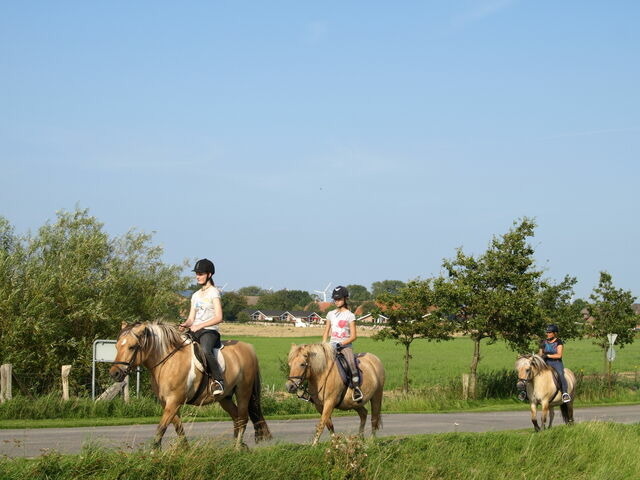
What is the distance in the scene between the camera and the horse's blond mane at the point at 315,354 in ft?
46.3

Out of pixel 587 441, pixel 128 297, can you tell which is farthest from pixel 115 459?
pixel 128 297

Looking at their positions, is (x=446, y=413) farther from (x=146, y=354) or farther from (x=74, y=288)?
(x=146, y=354)

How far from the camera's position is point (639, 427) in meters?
18.5

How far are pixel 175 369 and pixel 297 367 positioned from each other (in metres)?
2.11

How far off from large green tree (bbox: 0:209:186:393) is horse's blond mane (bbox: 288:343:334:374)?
10.0 metres

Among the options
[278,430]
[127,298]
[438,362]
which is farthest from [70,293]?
[438,362]

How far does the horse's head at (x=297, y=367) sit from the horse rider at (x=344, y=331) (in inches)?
25.0

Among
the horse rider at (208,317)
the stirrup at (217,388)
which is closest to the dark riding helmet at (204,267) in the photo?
the horse rider at (208,317)

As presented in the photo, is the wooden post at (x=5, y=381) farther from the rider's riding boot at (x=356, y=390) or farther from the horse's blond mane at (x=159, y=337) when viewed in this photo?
the rider's riding boot at (x=356, y=390)

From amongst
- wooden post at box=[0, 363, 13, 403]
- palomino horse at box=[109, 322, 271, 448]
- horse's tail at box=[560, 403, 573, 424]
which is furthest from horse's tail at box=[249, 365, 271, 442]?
wooden post at box=[0, 363, 13, 403]

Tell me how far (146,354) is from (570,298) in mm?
24912

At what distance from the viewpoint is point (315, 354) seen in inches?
561

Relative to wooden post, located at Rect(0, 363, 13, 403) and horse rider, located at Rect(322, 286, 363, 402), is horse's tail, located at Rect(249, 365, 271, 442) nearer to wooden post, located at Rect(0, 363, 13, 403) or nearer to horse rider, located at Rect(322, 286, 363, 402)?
horse rider, located at Rect(322, 286, 363, 402)

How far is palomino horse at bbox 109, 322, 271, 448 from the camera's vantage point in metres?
12.5
